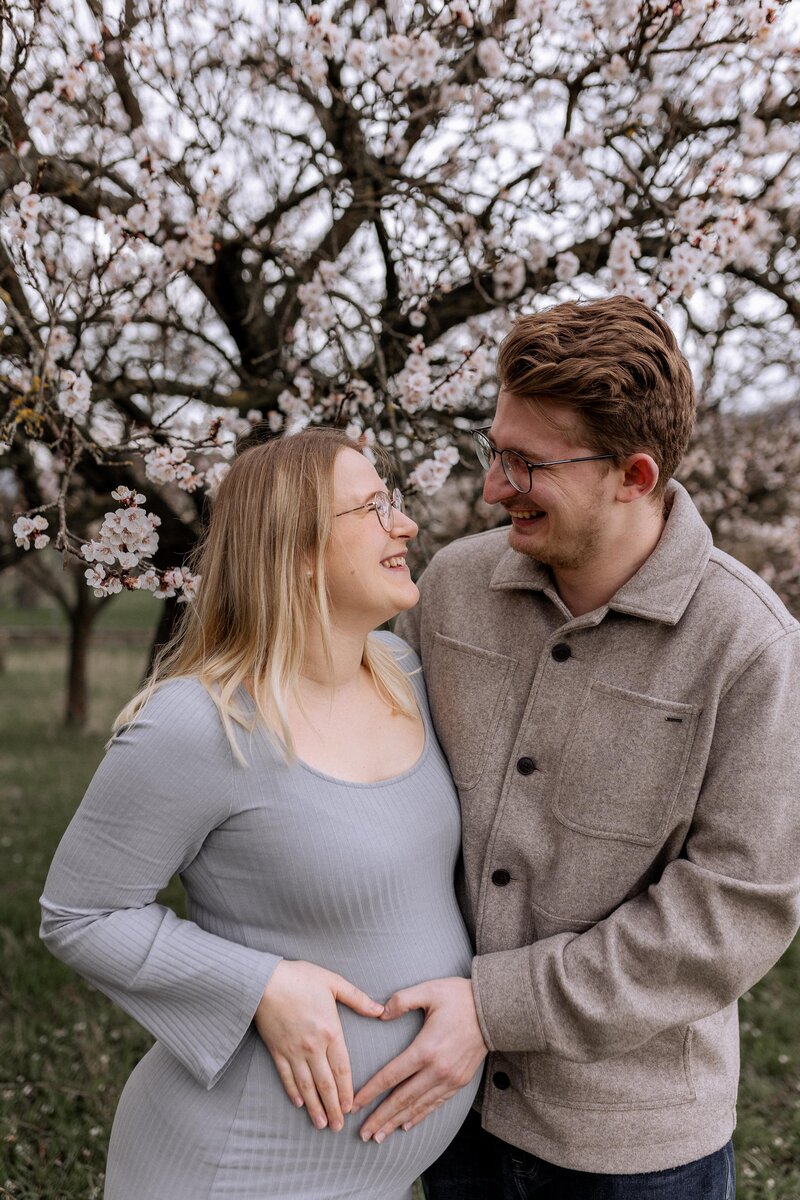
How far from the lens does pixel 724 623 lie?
1.51m

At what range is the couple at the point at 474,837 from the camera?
4.67 feet

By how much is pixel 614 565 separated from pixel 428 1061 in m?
0.85

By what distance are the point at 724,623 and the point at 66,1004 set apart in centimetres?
320

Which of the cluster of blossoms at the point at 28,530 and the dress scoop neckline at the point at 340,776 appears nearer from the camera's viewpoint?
the dress scoop neckline at the point at 340,776

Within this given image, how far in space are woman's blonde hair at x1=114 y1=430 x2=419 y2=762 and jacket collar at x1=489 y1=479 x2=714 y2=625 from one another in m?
0.43

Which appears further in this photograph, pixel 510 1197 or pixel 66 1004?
pixel 66 1004

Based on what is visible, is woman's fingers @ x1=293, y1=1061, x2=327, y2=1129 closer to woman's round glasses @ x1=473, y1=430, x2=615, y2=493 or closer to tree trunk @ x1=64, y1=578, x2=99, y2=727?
woman's round glasses @ x1=473, y1=430, x2=615, y2=493

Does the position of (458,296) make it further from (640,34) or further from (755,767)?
(755,767)

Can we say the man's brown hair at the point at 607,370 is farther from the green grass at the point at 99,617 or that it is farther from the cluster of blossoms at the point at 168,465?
the green grass at the point at 99,617

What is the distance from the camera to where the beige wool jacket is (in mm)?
1431

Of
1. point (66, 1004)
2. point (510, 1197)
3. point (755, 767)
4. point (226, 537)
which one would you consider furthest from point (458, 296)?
point (66, 1004)

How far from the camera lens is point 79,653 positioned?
9.05m

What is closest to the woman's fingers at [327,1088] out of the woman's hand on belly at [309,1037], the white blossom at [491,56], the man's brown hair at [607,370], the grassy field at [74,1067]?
the woman's hand on belly at [309,1037]

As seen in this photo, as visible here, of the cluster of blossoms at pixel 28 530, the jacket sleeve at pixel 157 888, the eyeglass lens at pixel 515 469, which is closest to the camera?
the jacket sleeve at pixel 157 888
